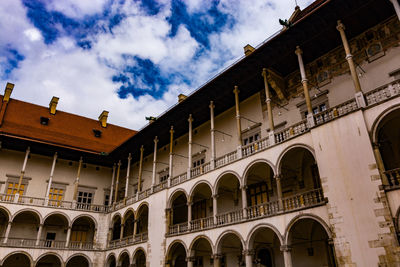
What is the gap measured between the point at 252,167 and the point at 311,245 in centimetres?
414

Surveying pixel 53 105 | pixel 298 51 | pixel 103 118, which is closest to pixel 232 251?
pixel 298 51

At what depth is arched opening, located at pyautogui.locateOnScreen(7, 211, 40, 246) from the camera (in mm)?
23172

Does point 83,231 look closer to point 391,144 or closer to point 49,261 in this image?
point 49,261

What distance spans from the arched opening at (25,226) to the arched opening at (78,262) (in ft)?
10.6

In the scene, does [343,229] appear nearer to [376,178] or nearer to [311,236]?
[376,178]

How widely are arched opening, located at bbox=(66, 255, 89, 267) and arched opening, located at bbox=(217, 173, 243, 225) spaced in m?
13.0

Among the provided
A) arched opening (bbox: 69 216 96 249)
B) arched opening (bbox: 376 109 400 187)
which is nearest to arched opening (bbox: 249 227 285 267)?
arched opening (bbox: 376 109 400 187)

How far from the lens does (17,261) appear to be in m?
22.8

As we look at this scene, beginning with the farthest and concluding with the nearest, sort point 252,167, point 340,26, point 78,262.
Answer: point 78,262 → point 252,167 → point 340,26

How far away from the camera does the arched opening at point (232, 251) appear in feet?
54.3

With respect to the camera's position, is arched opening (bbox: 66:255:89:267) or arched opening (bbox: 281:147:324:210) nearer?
arched opening (bbox: 281:147:324:210)

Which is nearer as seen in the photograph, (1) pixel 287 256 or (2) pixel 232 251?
(1) pixel 287 256

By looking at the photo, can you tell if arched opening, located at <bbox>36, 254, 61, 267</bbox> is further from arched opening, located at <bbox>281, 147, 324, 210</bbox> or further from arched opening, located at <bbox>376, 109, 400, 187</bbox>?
arched opening, located at <bbox>376, 109, 400, 187</bbox>

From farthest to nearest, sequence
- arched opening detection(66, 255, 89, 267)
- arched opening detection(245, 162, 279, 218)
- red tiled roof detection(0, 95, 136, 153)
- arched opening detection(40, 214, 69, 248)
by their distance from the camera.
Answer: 1. red tiled roof detection(0, 95, 136, 153)
2. arched opening detection(66, 255, 89, 267)
3. arched opening detection(40, 214, 69, 248)
4. arched opening detection(245, 162, 279, 218)
